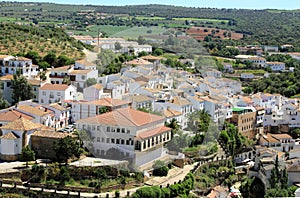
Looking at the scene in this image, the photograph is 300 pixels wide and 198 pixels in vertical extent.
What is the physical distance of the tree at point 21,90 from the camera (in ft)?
→ 41.1

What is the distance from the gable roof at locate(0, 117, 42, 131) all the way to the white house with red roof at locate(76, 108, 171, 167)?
3129 mm

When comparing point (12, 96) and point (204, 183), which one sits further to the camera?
point (12, 96)

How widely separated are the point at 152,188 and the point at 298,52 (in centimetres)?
2326

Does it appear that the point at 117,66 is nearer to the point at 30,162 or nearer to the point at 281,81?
the point at 30,162

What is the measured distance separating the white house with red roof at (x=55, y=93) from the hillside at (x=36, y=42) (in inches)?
182

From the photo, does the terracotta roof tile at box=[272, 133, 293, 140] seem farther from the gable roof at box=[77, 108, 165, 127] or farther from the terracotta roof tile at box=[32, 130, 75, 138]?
the gable roof at box=[77, 108, 165, 127]

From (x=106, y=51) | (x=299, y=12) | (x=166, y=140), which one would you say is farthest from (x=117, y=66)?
(x=299, y=12)

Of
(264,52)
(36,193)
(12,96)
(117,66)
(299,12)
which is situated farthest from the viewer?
(299,12)

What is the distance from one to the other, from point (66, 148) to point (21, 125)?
113cm

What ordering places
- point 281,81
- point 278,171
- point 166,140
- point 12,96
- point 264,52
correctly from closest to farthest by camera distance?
1. point 166,140
2. point 278,171
3. point 12,96
4. point 281,81
5. point 264,52

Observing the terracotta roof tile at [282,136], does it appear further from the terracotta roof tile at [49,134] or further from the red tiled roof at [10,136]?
the red tiled roof at [10,136]

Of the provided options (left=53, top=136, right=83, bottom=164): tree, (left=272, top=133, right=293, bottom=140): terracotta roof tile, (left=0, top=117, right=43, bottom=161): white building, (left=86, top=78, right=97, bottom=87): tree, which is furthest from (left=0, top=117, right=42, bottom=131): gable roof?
(left=272, top=133, right=293, bottom=140): terracotta roof tile

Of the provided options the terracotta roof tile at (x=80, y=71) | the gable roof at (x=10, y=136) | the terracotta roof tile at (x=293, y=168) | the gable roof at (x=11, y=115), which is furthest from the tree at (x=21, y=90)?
the terracotta roof tile at (x=293, y=168)

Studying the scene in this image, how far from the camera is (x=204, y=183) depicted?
1093 cm
